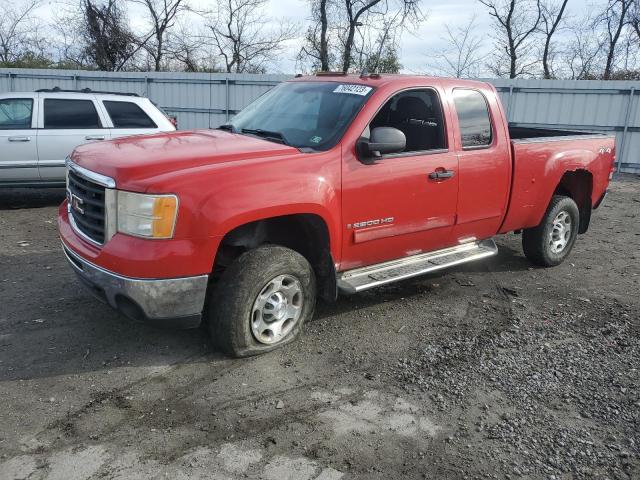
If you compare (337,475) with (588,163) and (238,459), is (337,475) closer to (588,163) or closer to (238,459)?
(238,459)

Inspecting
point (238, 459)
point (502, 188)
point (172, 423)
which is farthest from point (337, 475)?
point (502, 188)

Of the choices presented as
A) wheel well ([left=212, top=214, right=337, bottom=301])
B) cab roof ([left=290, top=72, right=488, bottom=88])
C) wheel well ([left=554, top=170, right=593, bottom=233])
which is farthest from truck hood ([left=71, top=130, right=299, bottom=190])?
wheel well ([left=554, top=170, right=593, bottom=233])

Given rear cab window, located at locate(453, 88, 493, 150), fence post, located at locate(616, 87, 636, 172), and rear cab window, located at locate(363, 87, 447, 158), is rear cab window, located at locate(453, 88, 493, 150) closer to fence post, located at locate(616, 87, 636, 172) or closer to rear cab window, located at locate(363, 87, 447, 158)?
rear cab window, located at locate(363, 87, 447, 158)

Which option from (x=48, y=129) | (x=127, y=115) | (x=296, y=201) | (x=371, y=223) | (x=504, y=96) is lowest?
(x=371, y=223)

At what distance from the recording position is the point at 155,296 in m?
3.46

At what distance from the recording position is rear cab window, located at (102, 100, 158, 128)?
880cm

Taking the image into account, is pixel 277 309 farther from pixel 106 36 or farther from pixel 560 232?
pixel 106 36

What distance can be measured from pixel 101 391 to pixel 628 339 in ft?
13.1

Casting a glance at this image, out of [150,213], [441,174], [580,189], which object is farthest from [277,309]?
[580,189]

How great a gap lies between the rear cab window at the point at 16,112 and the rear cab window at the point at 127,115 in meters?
1.08

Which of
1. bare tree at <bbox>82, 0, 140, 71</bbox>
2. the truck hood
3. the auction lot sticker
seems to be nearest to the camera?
the truck hood

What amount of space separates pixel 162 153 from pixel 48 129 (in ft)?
18.3

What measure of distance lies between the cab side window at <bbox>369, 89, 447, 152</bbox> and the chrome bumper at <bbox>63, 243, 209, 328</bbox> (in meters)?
2.28

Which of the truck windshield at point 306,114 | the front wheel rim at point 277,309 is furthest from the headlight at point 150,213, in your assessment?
the truck windshield at point 306,114
